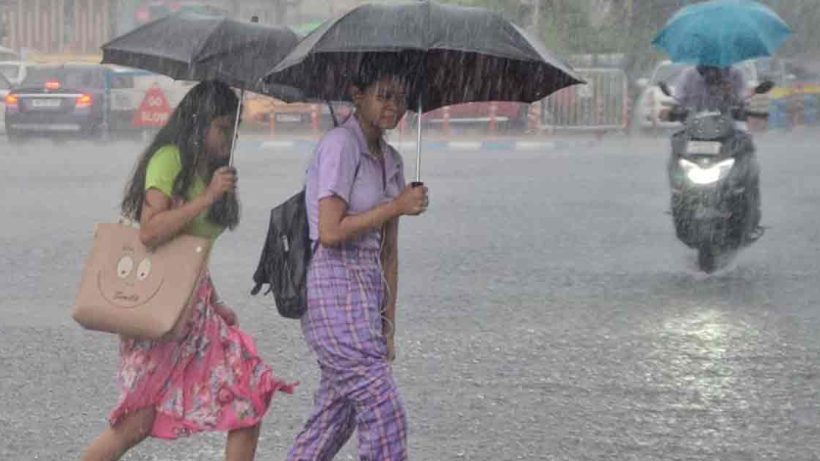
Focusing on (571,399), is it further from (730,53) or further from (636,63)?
(636,63)

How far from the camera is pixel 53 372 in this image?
27.3 feet

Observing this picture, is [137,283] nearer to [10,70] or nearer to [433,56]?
[433,56]

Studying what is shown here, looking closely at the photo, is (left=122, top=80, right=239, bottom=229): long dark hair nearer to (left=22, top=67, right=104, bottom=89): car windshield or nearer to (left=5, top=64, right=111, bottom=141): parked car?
(left=5, top=64, right=111, bottom=141): parked car

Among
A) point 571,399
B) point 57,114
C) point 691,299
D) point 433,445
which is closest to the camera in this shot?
point 433,445

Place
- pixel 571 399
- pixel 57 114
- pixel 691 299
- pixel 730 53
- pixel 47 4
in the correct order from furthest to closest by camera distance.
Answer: pixel 47 4
pixel 57 114
pixel 730 53
pixel 691 299
pixel 571 399

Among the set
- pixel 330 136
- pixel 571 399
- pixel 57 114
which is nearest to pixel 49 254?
pixel 571 399

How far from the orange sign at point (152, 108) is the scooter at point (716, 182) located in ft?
68.1

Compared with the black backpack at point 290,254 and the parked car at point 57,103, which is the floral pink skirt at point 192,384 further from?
the parked car at point 57,103

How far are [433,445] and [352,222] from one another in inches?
75.8

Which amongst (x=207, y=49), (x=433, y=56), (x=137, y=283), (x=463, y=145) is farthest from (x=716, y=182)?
(x=463, y=145)

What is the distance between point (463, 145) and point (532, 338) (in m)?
20.2

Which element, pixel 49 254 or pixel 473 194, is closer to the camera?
pixel 49 254

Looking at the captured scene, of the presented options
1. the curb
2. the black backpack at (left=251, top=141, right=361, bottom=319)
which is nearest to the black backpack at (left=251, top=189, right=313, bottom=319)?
the black backpack at (left=251, top=141, right=361, bottom=319)

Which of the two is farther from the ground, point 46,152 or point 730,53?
point 730,53
